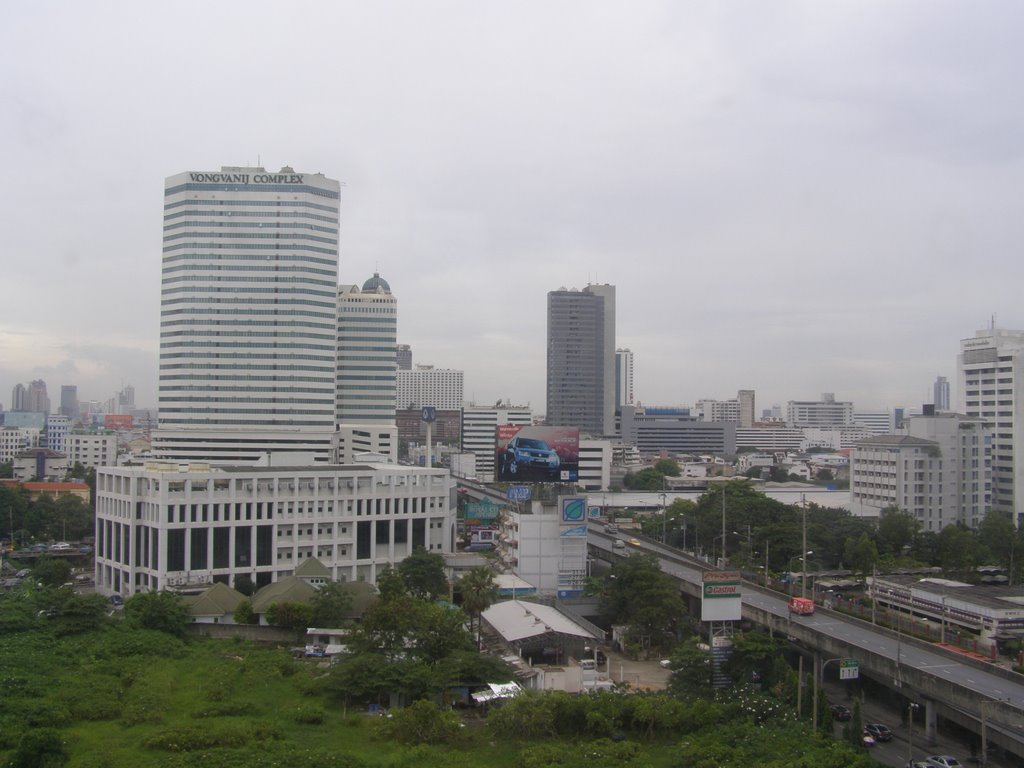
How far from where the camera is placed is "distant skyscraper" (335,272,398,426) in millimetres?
97875

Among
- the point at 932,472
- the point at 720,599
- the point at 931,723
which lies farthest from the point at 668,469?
the point at 931,723

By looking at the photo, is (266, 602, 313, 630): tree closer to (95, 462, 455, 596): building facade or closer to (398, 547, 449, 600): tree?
(398, 547, 449, 600): tree

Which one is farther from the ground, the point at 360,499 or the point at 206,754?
the point at 360,499

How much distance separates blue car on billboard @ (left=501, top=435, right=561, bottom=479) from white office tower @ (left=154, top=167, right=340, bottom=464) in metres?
36.6

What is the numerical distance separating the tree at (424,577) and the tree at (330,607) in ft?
14.2

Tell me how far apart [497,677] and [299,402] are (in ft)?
183

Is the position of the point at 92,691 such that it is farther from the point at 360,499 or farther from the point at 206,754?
the point at 360,499

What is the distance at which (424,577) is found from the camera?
1844 inches

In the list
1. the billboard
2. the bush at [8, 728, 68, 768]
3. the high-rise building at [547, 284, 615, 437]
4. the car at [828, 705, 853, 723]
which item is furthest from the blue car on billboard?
the high-rise building at [547, 284, 615, 437]

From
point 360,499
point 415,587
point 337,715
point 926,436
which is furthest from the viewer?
point 926,436

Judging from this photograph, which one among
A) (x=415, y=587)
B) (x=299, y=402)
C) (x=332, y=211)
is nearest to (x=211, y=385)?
(x=299, y=402)

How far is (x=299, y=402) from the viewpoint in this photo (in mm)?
85312

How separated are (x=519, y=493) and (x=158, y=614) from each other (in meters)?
20.6

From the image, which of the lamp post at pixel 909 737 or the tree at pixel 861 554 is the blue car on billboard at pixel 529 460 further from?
the lamp post at pixel 909 737
